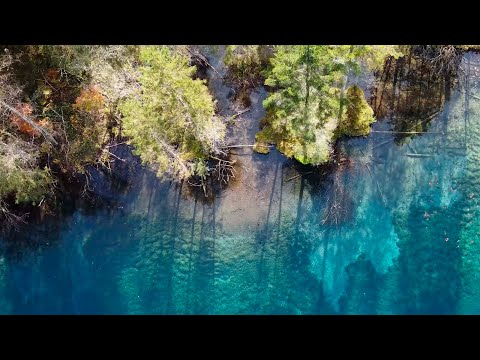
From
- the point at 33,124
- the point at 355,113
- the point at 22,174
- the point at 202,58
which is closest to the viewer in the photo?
the point at 33,124

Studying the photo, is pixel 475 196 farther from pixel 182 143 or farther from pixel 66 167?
pixel 66 167

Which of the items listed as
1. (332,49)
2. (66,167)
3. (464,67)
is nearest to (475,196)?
(464,67)

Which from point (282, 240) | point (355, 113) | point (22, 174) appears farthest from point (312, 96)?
point (22, 174)

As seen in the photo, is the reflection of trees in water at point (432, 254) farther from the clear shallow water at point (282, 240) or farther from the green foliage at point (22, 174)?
the green foliage at point (22, 174)

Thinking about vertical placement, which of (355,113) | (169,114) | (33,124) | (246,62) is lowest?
(33,124)

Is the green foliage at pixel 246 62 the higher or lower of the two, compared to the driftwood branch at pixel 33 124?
higher

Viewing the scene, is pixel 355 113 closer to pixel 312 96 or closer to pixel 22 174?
pixel 312 96

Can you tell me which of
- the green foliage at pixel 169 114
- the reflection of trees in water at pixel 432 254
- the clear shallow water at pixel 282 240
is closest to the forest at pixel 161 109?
the green foliage at pixel 169 114

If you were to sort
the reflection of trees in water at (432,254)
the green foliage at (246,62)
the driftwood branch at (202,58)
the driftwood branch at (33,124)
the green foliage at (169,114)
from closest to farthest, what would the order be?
the green foliage at (169,114) < the driftwood branch at (33,124) < the green foliage at (246,62) < the driftwood branch at (202,58) < the reflection of trees in water at (432,254)
